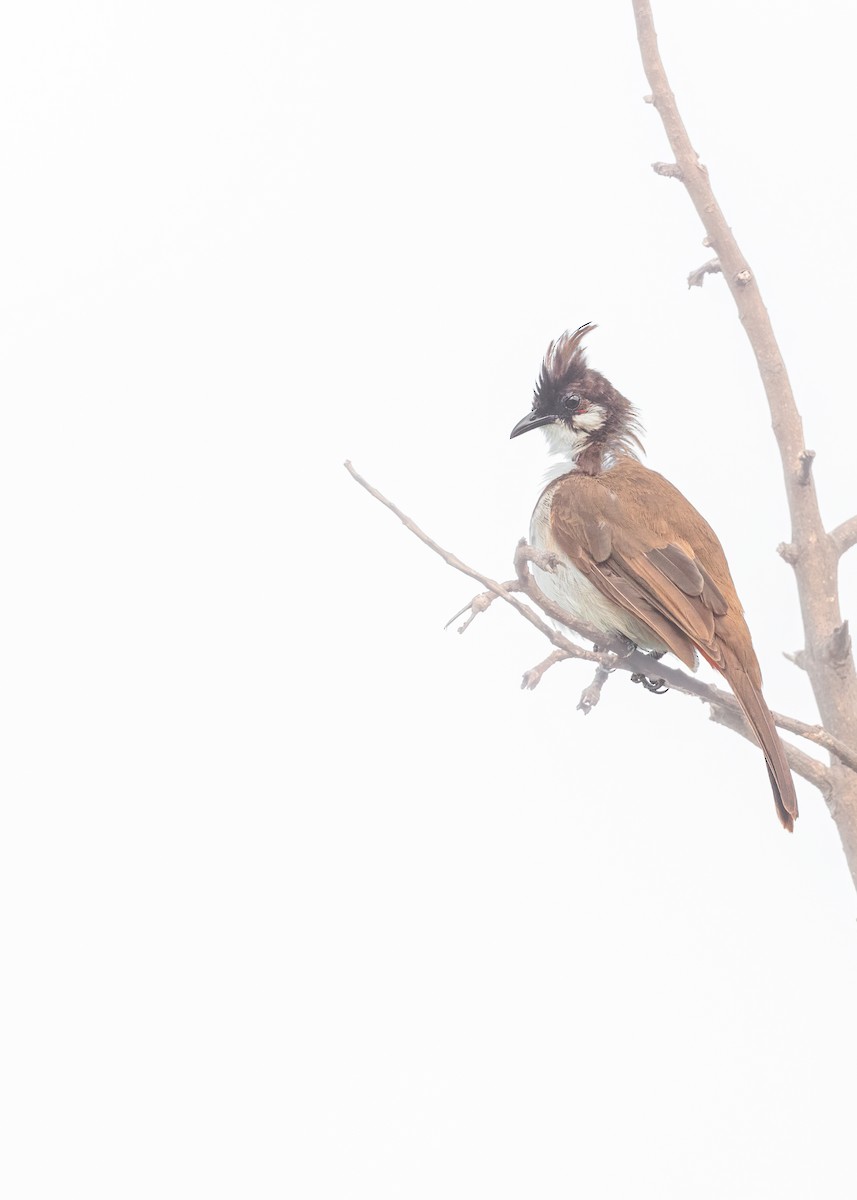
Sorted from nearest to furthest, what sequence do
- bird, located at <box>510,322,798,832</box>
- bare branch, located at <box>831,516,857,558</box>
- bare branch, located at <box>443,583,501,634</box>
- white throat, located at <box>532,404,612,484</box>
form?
bare branch, located at <box>443,583,501,634</box>
bird, located at <box>510,322,798,832</box>
bare branch, located at <box>831,516,857,558</box>
white throat, located at <box>532,404,612,484</box>

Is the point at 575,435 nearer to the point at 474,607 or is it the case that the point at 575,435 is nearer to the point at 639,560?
the point at 639,560

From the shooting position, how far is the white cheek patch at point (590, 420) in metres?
3.59

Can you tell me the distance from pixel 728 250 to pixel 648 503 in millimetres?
609

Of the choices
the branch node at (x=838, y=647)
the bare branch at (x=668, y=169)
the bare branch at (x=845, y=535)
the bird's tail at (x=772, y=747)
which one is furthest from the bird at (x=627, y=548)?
the bare branch at (x=668, y=169)

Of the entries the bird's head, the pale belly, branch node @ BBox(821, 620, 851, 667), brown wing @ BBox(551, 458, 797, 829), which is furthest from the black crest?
branch node @ BBox(821, 620, 851, 667)

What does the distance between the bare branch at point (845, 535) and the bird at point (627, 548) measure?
0.84 ft

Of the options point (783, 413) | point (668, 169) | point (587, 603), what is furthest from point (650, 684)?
point (668, 169)

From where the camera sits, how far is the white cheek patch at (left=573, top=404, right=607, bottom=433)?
359cm

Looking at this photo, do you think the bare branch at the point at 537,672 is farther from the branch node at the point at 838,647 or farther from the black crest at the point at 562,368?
the black crest at the point at 562,368

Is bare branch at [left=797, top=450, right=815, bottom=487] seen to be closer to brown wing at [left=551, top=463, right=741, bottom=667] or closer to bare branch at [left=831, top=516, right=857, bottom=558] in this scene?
bare branch at [left=831, top=516, right=857, bottom=558]

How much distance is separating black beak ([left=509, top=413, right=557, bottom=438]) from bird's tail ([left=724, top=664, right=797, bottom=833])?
120 centimetres

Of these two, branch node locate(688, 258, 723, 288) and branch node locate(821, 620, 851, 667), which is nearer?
branch node locate(821, 620, 851, 667)

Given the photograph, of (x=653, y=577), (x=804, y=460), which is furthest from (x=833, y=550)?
(x=653, y=577)

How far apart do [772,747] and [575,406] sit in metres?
1.42
